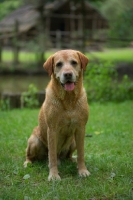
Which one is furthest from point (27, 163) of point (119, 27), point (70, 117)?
point (119, 27)

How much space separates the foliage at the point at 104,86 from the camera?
11.4 meters

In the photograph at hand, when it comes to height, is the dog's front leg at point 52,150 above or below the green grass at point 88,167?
above

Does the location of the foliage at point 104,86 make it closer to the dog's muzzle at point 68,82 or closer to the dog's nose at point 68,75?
the dog's muzzle at point 68,82

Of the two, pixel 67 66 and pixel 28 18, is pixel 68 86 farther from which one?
pixel 28 18

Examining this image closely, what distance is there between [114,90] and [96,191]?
7.61m

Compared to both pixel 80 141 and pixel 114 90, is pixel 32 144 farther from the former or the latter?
pixel 114 90

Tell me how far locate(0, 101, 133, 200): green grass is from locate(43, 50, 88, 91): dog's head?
4.22ft

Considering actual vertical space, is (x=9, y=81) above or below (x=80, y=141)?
below

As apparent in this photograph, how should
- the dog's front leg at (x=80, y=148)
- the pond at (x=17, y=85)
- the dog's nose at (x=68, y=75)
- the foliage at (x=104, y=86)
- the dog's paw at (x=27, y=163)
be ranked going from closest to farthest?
the dog's nose at (x=68, y=75) → the dog's front leg at (x=80, y=148) → the dog's paw at (x=27, y=163) → the foliage at (x=104, y=86) → the pond at (x=17, y=85)

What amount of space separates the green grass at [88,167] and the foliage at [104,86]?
294 centimetres

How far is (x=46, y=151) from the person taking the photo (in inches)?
225

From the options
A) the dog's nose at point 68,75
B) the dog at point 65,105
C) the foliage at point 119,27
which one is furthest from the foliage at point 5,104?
the foliage at point 119,27

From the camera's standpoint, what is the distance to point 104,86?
37.7 feet

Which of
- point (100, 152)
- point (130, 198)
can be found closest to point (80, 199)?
point (130, 198)
